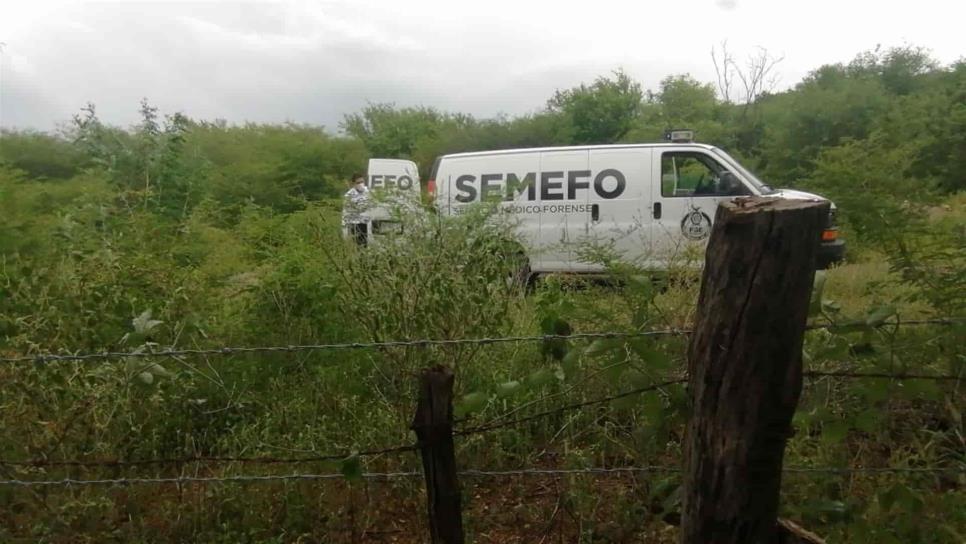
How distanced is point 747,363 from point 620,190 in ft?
24.3

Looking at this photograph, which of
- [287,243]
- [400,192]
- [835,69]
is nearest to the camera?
[400,192]

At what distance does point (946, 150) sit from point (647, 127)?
40.0ft

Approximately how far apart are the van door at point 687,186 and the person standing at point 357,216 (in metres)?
4.97

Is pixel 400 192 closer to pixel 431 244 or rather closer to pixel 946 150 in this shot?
pixel 431 244

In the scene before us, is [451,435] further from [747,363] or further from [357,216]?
[357,216]

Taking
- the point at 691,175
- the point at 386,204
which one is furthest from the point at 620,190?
the point at 386,204

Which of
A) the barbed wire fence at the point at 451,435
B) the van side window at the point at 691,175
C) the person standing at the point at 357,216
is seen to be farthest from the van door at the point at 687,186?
the barbed wire fence at the point at 451,435

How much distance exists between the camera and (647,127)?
29438 mm

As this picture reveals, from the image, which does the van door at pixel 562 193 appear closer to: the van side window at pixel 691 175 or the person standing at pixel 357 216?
the van side window at pixel 691 175

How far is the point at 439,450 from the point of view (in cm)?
228

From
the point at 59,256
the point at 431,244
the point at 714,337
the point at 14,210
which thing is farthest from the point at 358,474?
the point at 14,210

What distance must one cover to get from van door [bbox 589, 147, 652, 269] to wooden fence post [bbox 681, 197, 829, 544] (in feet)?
23.2

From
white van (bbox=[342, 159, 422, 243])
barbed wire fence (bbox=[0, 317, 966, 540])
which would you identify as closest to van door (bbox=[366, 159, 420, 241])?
white van (bbox=[342, 159, 422, 243])

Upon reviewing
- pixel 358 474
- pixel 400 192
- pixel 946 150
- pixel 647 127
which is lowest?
pixel 358 474
